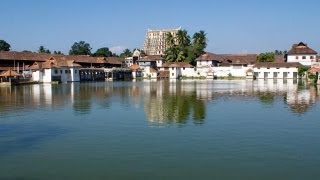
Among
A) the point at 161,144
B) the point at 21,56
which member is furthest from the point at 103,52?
the point at 161,144

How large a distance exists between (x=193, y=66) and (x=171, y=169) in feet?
279

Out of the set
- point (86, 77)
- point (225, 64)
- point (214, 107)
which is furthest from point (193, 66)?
point (214, 107)

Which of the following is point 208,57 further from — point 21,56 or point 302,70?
point 21,56

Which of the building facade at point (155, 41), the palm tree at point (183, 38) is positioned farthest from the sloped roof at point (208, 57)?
the building facade at point (155, 41)

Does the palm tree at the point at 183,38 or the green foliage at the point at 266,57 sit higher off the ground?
the palm tree at the point at 183,38

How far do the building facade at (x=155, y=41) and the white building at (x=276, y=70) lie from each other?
6156 centimetres

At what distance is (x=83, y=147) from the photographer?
13992 millimetres

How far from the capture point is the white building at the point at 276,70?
8288 cm

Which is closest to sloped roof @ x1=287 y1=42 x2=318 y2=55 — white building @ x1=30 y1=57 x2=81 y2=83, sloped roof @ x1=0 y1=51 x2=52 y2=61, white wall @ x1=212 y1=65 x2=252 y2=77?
white wall @ x1=212 y1=65 x2=252 y2=77

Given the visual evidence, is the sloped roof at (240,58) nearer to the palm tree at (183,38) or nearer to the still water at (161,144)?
the palm tree at (183,38)

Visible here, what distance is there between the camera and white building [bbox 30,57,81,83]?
70.6 meters

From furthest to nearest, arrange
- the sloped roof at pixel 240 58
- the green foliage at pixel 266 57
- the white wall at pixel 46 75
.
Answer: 1. the green foliage at pixel 266 57
2. the sloped roof at pixel 240 58
3. the white wall at pixel 46 75

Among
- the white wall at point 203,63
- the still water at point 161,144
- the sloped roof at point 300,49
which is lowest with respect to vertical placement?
the still water at point 161,144

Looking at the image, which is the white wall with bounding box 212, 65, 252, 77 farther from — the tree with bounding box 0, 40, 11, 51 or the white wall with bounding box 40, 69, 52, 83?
the tree with bounding box 0, 40, 11, 51
